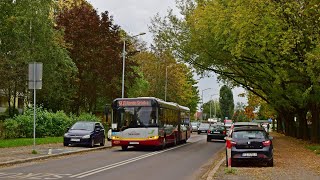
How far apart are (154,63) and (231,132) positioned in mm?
48627

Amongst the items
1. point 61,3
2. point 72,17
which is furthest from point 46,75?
point 61,3

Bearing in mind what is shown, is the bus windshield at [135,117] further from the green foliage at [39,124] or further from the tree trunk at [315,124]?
the tree trunk at [315,124]

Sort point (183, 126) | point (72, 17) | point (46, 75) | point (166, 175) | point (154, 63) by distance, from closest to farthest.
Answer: point (166, 175), point (183, 126), point (46, 75), point (72, 17), point (154, 63)

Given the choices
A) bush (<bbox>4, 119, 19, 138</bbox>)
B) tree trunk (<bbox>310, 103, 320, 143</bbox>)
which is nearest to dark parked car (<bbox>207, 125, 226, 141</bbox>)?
tree trunk (<bbox>310, 103, 320, 143</bbox>)

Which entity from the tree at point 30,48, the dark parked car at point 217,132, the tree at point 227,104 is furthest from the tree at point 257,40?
the tree at point 227,104

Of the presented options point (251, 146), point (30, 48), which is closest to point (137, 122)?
point (251, 146)

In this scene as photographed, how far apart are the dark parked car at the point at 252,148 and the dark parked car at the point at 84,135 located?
12225mm

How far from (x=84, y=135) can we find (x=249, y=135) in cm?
1272

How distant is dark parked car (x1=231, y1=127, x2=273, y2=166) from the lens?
18.8 metres

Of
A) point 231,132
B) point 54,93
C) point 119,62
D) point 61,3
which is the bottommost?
point 231,132

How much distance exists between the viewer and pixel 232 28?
26.0 m

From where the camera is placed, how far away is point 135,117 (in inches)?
1090

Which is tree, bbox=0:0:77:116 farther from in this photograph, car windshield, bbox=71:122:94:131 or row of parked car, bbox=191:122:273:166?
row of parked car, bbox=191:122:273:166

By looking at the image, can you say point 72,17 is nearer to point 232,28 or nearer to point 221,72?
point 221,72
